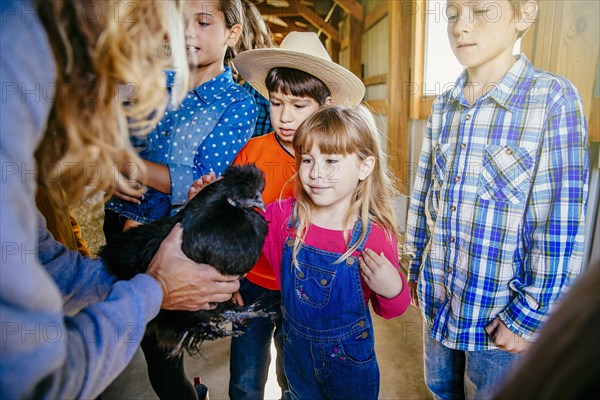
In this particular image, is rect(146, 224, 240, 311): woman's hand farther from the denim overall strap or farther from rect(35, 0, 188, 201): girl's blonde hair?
rect(35, 0, 188, 201): girl's blonde hair

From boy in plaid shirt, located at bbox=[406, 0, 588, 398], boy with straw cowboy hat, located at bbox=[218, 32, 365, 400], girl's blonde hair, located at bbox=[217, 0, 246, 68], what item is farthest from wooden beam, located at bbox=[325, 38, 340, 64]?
boy in plaid shirt, located at bbox=[406, 0, 588, 398]

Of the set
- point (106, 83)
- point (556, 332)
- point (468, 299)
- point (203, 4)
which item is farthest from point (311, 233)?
point (203, 4)

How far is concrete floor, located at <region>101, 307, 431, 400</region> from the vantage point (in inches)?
83.7

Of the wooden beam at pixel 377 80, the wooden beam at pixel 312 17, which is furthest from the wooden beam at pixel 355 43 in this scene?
the wooden beam at pixel 312 17

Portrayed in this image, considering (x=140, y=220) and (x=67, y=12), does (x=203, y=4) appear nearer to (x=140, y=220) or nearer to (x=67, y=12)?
(x=140, y=220)

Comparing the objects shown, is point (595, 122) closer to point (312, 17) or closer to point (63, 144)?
point (63, 144)

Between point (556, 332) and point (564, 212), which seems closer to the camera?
point (556, 332)

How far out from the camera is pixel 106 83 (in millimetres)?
572

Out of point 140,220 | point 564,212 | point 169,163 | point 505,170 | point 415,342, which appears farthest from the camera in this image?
point 415,342

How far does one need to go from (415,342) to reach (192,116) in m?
2.23

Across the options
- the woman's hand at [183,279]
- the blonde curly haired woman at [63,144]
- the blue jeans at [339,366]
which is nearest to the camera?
the blonde curly haired woman at [63,144]

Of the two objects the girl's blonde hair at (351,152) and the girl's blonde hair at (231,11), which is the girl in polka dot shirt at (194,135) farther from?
the girl's blonde hair at (351,152)

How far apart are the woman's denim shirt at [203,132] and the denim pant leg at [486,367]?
1.26 m

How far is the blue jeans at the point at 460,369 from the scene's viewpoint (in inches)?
50.8
